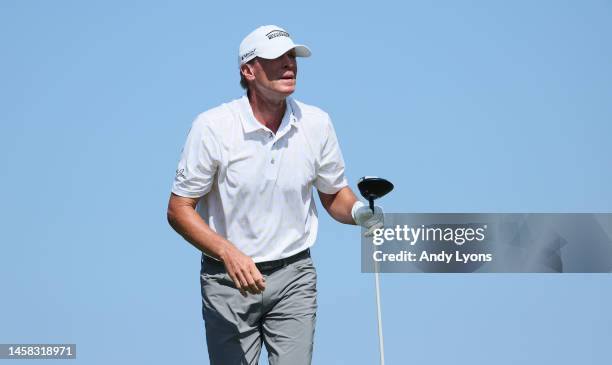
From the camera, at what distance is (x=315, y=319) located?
6621 millimetres

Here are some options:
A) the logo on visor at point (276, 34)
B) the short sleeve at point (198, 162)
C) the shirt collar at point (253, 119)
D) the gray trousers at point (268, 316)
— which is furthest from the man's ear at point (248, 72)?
the gray trousers at point (268, 316)

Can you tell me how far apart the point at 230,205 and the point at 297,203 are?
390 mm

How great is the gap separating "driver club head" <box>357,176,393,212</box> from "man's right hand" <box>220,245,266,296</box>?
0.90 meters

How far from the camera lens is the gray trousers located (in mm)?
6488

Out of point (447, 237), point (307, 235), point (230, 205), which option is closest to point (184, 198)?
point (230, 205)

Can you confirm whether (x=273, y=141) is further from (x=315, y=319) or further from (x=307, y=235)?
(x=315, y=319)

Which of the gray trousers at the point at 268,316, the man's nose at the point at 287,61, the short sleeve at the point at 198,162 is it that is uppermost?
the man's nose at the point at 287,61

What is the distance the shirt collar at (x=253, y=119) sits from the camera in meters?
6.50

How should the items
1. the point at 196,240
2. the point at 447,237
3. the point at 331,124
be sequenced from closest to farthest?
the point at 196,240
the point at 331,124
the point at 447,237

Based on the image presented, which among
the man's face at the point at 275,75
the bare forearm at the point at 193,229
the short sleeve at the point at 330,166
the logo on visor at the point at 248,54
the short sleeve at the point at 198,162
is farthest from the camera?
the short sleeve at the point at 330,166

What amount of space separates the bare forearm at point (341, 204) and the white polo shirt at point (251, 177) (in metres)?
0.28

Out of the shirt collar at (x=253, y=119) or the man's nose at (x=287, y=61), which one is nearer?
the shirt collar at (x=253, y=119)

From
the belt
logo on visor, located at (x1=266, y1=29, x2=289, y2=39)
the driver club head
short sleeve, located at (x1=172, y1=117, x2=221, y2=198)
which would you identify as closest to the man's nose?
logo on visor, located at (x1=266, y1=29, x2=289, y2=39)

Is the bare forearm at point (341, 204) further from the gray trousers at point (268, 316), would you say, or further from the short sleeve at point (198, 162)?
the short sleeve at point (198, 162)
